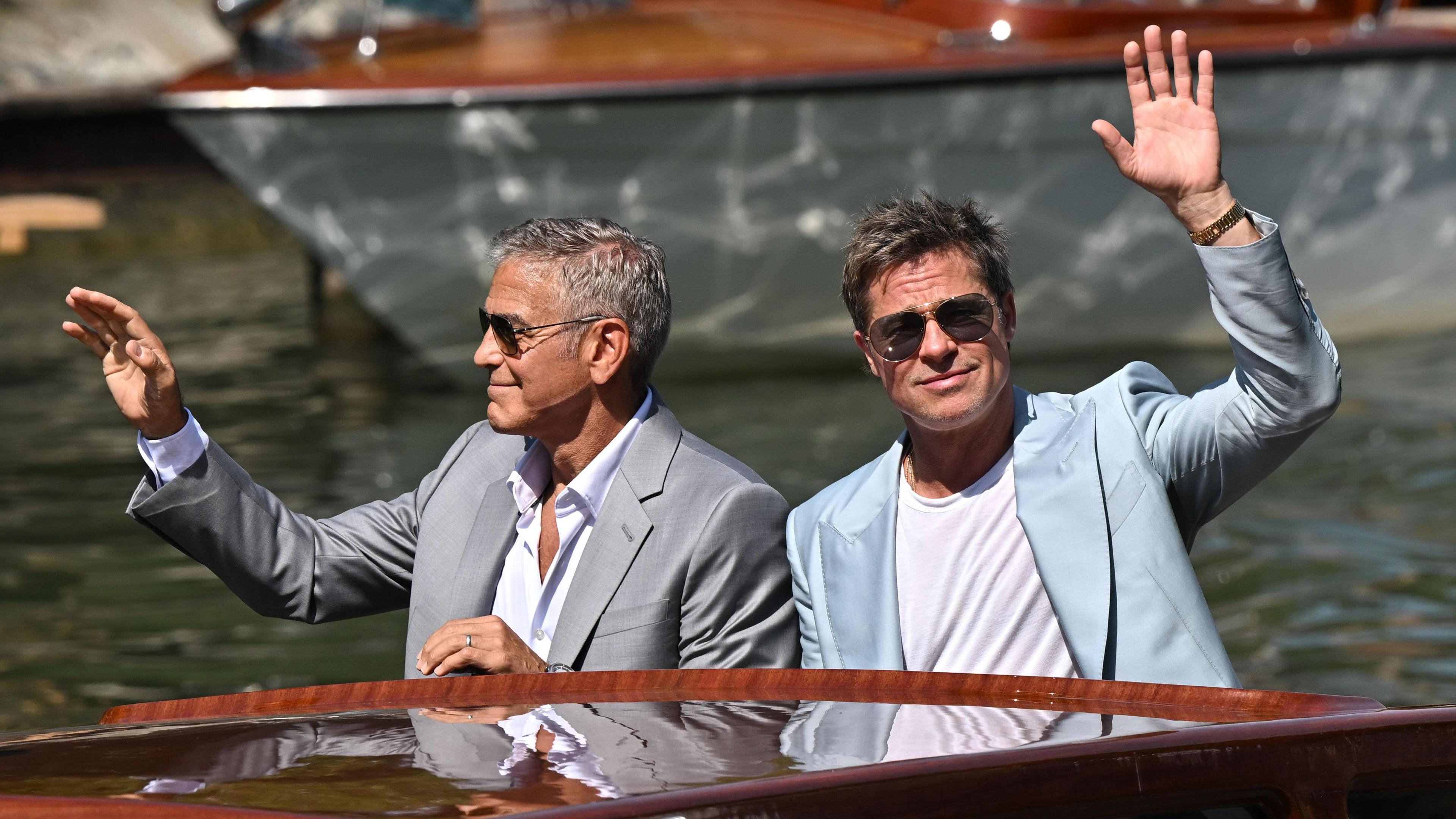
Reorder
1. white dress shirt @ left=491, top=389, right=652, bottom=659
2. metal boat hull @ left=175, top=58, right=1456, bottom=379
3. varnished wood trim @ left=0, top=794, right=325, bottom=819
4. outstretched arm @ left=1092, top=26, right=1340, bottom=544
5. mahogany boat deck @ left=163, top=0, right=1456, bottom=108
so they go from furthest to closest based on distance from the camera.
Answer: metal boat hull @ left=175, top=58, right=1456, bottom=379 → mahogany boat deck @ left=163, top=0, right=1456, bottom=108 → white dress shirt @ left=491, top=389, right=652, bottom=659 → outstretched arm @ left=1092, top=26, right=1340, bottom=544 → varnished wood trim @ left=0, top=794, right=325, bottom=819

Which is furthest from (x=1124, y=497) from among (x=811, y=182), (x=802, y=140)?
(x=811, y=182)

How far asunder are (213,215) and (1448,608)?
13619 millimetres

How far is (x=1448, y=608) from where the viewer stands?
196 inches

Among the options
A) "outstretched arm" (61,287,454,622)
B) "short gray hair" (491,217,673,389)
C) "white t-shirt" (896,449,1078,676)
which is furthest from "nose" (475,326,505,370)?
"white t-shirt" (896,449,1078,676)

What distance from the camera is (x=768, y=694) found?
1.73 m

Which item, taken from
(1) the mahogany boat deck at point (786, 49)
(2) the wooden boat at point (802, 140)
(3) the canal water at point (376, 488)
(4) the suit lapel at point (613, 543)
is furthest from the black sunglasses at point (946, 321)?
(1) the mahogany boat deck at point (786, 49)

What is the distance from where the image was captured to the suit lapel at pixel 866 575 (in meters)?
2.27

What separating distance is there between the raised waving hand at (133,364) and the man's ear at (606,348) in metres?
0.62

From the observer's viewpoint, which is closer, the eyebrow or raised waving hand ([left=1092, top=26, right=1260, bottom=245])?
raised waving hand ([left=1092, top=26, right=1260, bottom=245])

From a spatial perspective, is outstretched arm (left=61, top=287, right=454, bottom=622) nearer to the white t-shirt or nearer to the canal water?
the white t-shirt

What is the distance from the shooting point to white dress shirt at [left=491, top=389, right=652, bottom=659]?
2.46m

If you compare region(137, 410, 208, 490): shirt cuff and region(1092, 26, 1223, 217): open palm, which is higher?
region(1092, 26, 1223, 217): open palm

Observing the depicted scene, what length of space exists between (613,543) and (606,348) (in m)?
0.32

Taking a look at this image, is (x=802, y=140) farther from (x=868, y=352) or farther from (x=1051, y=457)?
(x=1051, y=457)
